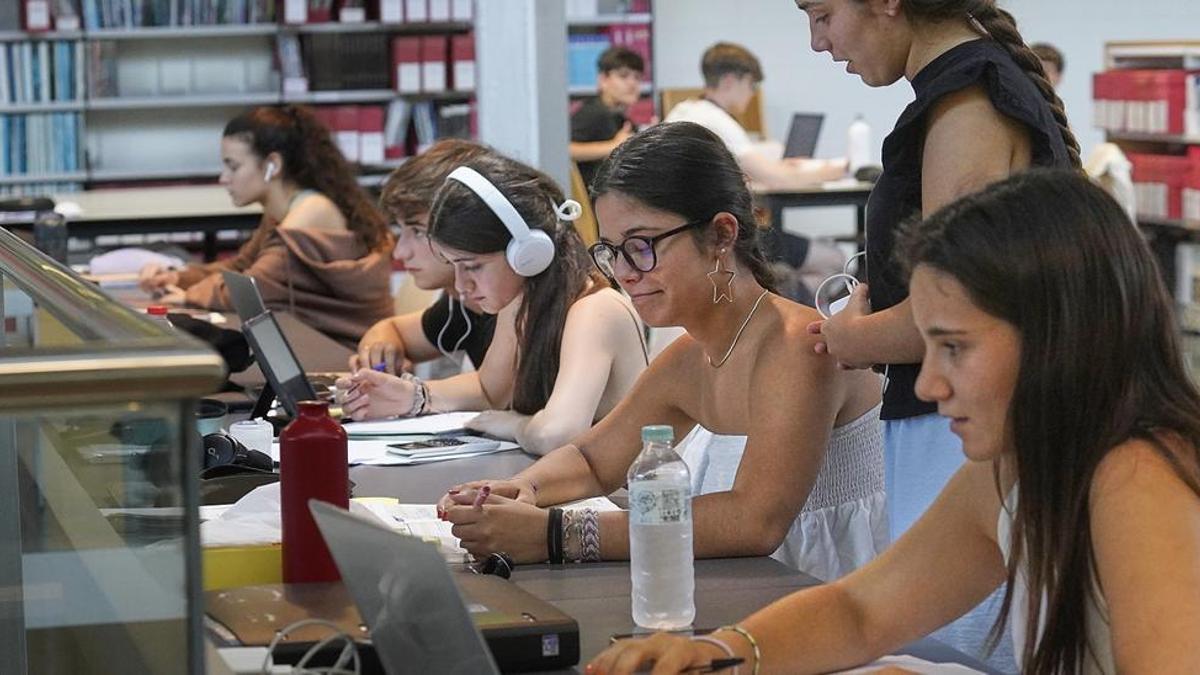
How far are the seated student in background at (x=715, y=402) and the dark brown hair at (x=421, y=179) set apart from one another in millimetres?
1048

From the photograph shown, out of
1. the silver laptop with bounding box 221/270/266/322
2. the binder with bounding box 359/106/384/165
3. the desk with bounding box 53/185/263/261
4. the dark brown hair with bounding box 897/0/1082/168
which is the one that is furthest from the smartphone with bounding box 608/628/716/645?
the binder with bounding box 359/106/384/165

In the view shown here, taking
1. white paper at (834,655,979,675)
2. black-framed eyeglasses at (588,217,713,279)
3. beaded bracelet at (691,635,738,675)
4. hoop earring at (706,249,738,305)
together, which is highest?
black-framed eyeglasses at (588,217,713,279)

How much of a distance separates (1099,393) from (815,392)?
732 millimetres

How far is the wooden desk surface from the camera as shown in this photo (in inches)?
252

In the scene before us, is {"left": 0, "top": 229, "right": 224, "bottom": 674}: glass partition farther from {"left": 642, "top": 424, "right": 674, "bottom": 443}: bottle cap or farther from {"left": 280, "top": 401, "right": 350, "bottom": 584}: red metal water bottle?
{"left": 642, "top": 424, "right": 674, "bottom": 443}: bottle cap

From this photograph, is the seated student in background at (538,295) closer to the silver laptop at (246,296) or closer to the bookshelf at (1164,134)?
the silver laptop at (246,296)

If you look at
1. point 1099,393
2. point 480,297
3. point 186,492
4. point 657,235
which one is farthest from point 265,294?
point 186,492

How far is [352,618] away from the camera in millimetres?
1604

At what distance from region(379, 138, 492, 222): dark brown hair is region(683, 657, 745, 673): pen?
1.94 meters

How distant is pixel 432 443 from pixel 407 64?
5.90 meters

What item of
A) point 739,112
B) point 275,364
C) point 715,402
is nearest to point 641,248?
point 715,402

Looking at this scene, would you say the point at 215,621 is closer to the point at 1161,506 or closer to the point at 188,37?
the point at 1161,506

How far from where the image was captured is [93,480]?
5.32 ft

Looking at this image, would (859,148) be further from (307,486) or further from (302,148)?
(307,486)
